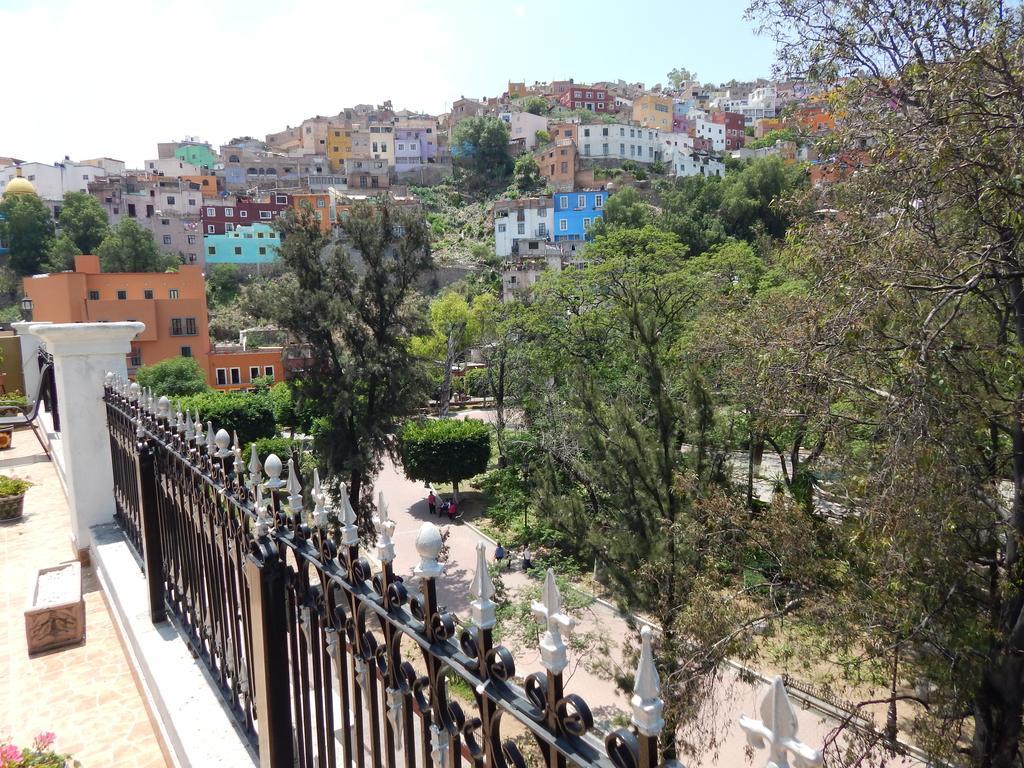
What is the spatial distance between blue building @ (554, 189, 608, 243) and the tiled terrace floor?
49188mm

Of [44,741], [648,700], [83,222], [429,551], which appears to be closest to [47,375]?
[44,741]

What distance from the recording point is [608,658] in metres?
9.43

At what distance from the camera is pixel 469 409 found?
36.5 m

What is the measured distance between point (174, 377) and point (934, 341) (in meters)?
25.6

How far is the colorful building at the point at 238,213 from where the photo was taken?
168 ft

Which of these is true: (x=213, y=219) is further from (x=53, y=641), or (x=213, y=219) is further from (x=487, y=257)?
(x=53, y=641)

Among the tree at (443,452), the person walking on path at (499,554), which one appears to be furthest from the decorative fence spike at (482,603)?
the tree at (443,452)

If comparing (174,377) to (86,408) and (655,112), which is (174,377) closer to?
(86,408)

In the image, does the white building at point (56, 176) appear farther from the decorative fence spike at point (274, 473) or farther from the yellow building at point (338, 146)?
the decorative fence spike at point (274, 473)

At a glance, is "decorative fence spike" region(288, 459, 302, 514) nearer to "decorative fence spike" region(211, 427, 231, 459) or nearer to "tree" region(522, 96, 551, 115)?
"decorative fence spike" region(211, 427, 231, 459)

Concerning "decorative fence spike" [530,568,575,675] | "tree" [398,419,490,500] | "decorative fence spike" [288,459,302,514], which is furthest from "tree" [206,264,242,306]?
"decorative fence spike" [530,568,575,675]

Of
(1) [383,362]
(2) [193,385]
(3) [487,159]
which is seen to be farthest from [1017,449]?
(3) [487,159]

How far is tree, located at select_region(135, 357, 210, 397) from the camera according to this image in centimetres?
2452

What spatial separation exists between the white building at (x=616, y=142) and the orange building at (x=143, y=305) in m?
42.8
